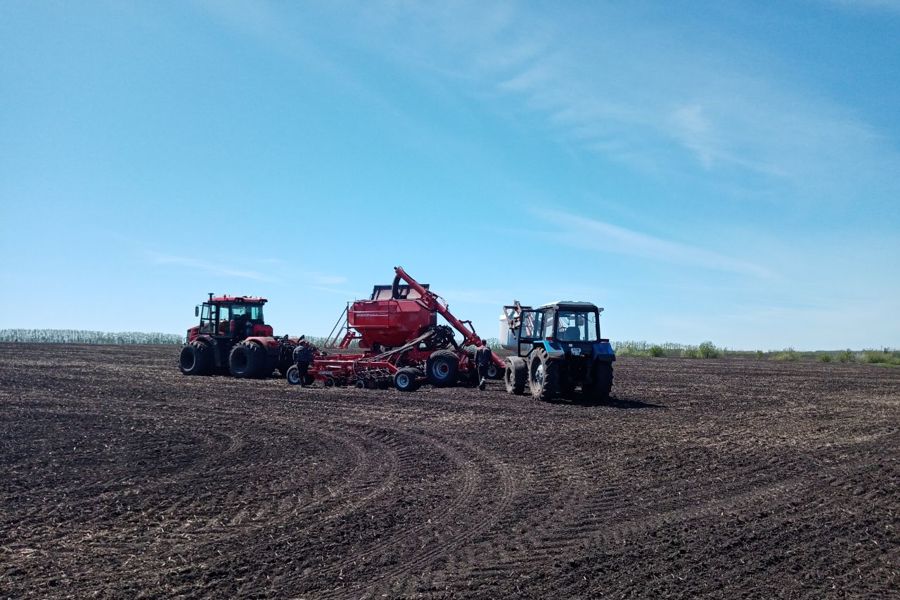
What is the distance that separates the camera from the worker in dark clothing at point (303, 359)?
70.7ft

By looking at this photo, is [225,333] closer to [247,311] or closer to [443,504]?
[247,311]

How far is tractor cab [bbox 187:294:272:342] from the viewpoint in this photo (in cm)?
2533

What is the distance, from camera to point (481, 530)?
6.99 metres

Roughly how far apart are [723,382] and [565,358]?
441 inches

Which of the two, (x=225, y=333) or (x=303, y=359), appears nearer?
(x=303, y=359)

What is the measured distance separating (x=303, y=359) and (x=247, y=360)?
3.34 m

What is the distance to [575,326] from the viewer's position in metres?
18.1

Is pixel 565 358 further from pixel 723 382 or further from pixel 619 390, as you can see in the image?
pixel 723 382

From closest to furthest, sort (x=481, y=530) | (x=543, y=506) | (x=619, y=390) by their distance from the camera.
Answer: (x=481, y=530), (x=543, y=506), (x=619, y=390)

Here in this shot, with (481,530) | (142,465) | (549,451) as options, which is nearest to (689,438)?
Answer: (549,451)

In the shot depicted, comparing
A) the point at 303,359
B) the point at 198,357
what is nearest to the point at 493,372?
the point at 303,359

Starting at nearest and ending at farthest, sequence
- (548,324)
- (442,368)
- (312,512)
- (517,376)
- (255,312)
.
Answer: (312,512) → (548,324) → (517,376) → (442,368) → (255,312)

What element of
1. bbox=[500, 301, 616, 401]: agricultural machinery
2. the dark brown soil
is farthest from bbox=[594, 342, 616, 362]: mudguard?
the dark brown soil

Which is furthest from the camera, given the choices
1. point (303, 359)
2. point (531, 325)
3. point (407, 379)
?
point (303, 359)
